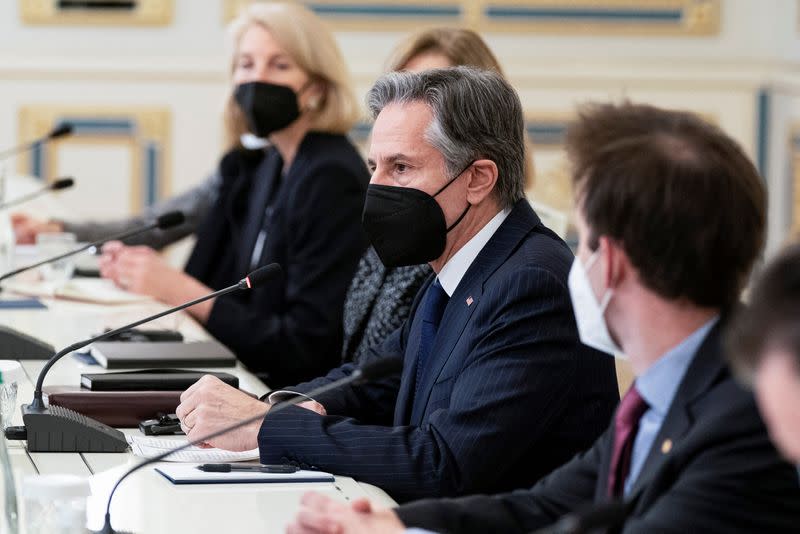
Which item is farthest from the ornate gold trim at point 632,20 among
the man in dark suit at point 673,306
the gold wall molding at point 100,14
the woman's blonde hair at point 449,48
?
the man in dark suit at point 673,306

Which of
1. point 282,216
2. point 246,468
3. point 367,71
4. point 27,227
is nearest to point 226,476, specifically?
point 246,468

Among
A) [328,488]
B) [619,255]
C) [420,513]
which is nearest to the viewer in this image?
[619,255]

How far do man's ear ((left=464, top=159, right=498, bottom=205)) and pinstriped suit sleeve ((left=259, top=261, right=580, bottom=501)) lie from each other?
0.19 metres

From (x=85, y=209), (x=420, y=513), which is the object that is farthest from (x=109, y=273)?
(x=85, y=209)

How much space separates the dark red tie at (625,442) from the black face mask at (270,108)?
7.64ft

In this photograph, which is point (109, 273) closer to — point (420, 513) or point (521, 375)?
point (521, 375)

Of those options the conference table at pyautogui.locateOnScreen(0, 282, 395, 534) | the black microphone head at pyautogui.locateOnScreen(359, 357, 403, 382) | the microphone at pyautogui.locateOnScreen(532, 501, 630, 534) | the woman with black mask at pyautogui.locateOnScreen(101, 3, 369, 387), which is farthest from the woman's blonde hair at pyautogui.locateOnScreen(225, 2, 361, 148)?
the microphone at pyautogui.locateOnScreen(532, 501, 630, 534)

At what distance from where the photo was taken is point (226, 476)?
1.85 metres

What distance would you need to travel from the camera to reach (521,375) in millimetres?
1929

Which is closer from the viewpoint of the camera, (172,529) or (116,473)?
(172,529)

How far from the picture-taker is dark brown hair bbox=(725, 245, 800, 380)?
100 cm

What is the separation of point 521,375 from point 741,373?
0.87m

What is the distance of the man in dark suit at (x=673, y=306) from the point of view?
130 centimetres

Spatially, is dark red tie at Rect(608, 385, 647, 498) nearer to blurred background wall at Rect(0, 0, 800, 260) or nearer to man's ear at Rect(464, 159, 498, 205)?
man's ear at Rect(464, 159, 498, 205)
